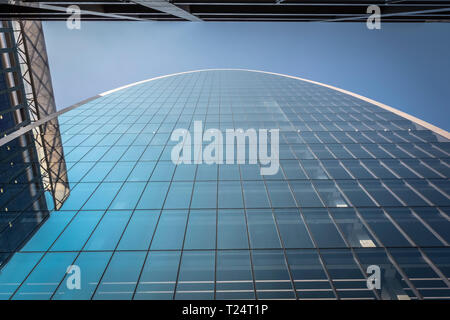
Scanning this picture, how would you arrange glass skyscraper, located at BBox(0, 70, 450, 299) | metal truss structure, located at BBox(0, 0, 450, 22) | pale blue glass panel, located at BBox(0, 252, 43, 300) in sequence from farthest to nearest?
metal truss structure, located at BBox(0, 0, 450, 22) → glass skyscraper, located at BBox(0, 70, 450, 299) → pale blue glass panel, located at BBox(0, 252, 43, 300)

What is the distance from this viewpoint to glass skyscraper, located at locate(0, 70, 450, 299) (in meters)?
9.62

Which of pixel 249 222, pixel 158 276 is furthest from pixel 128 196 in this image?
pixel 249 222

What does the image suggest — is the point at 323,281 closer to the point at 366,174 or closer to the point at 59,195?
the point at 366,174

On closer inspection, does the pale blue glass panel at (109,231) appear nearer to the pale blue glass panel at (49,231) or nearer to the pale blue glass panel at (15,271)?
the pale blue glass panel at (49,231)

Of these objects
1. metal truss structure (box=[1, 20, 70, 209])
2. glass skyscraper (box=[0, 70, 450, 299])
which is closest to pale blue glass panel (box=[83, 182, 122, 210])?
glass skyscraper (box=[0, 70, 450, 299])

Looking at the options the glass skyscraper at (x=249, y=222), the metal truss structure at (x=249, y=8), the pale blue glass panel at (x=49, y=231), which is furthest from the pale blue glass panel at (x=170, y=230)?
the metal truss structure at (x=249, y=8)

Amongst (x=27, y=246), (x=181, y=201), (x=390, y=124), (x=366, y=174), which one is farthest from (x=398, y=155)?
(x=27, y=246)

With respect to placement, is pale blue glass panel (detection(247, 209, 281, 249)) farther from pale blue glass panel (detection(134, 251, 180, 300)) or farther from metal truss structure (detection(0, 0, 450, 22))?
metal truss structure (detection(0, 0, 450, 22))

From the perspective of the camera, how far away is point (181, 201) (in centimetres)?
1376

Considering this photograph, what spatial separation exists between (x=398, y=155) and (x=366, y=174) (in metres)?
3.99

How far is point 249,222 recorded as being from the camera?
12.2m

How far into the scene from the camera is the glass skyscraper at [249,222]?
962 cm

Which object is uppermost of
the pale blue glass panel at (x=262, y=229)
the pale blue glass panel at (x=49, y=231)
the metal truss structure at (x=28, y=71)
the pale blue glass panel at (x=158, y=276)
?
the metal truss structure at (x=28, y=71)

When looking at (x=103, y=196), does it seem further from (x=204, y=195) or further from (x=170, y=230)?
(x=204, y=195)
